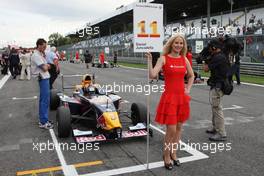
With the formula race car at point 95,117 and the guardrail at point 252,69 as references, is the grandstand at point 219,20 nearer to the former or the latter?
the guardrail at point 252,69

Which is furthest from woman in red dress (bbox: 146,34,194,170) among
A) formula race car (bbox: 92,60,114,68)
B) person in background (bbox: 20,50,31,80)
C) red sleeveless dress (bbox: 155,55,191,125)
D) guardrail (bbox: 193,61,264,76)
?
formula race car (bbox: 92,60,114,68)

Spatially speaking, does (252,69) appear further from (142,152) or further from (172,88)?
(172,88)

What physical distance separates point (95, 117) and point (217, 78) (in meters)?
2.51

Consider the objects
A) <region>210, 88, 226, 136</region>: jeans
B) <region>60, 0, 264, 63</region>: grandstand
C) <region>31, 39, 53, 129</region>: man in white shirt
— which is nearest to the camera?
<region>210, 88, 226, 136</region>: jeans

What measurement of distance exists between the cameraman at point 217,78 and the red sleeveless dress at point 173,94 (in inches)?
63.1

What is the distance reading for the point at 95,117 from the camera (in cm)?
676

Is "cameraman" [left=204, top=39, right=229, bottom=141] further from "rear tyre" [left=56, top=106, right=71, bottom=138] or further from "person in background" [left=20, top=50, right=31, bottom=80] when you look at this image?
"person in background" [left=20, top=50, right=31, bottom=80]

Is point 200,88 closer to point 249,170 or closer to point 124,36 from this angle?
point 249,170

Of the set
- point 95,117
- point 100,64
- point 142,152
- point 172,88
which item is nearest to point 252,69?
point 95,117

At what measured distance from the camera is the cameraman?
20.1 ft

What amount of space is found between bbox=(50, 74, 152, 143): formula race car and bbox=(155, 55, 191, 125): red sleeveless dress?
151 centimetres

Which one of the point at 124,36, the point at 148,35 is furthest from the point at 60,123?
→ the point at 124,36

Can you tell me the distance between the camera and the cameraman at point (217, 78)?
20.1 feet

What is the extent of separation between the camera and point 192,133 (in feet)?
22.4
